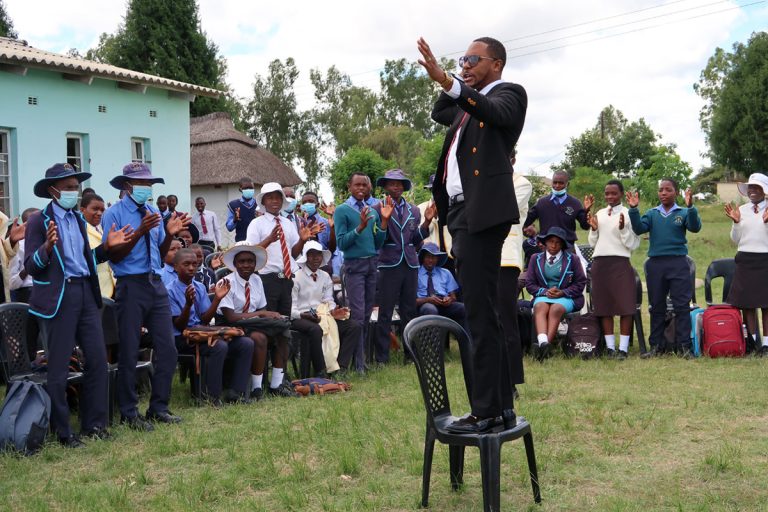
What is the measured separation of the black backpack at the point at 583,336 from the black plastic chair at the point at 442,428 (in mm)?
5565

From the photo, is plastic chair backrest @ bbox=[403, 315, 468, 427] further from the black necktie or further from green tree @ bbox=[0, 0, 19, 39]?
green tree @ bbox=[0, 0, 19, 39]

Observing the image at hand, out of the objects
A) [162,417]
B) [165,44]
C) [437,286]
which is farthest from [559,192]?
[165,44]

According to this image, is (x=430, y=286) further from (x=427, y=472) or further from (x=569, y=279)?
(x=427, y=472)

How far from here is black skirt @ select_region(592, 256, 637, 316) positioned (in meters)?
10.9

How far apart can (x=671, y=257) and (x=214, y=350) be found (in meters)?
5.72

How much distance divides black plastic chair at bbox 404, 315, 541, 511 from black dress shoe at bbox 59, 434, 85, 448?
2998 mm

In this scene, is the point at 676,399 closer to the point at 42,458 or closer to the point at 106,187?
the point at 42,458

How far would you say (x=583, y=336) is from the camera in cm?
1082

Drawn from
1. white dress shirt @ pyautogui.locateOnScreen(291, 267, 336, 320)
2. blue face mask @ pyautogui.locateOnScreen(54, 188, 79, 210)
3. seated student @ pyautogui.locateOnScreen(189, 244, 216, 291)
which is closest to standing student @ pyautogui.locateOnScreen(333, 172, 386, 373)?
white dress shirt @ pyautogui.locateOnScreen(291, 267, 336, 320)

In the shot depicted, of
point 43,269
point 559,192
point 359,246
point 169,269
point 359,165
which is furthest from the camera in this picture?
point 359,165

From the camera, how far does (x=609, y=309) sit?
1087 centimetres

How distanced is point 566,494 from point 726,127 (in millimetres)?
30130

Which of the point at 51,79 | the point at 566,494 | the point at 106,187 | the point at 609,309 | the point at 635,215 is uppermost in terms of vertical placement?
the point at 51,79

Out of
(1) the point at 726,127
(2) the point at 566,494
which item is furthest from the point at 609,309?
(1) the point at 726,127
